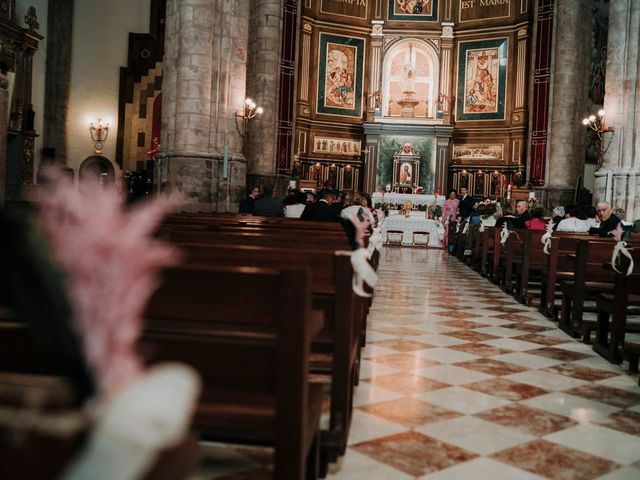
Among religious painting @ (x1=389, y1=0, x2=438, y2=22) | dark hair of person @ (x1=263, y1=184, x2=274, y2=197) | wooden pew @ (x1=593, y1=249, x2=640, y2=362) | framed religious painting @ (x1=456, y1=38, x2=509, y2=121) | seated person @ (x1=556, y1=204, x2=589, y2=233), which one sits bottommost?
wooden pew @ (x1=593, y1=249, x2=640, y2=362)

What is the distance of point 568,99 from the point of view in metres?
21.7

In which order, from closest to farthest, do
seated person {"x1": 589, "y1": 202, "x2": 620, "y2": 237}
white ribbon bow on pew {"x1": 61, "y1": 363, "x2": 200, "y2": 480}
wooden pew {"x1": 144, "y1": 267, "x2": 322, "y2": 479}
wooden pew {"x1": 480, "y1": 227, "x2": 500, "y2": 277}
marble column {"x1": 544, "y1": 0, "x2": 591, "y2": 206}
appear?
1. white ribbon bow on pew {"x1": 61, "y1": 363, "x2": 200, "y2": 480}
2. wooden pew {"x1": 144, "y1": 267, "x2": 322, "y2": 479}
3. seated person {"x1": 589, "y1": 202, "x2": 620, "y2": 237}
4. wooden pew {"x1": 480, "y1": 227, "x2": 500, "y2": 277}
5. marble column {"x1": 544, "y1": 0, "x2": 591, "y2": 206}

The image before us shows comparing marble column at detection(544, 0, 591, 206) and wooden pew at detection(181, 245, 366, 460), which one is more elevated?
marble column at detection(544, 0, 591, 206)

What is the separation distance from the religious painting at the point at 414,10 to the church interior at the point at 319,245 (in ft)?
0.29

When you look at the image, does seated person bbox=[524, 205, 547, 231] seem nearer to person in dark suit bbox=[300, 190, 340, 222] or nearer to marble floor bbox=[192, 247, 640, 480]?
person in dark suit bbox=[300, 190, 340, 222]

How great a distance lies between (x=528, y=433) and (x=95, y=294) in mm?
3299

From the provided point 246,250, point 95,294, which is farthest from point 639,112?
point 95,294

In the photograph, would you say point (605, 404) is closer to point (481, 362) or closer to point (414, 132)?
point (481, 362)

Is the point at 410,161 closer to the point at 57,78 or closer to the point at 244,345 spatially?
the point at 57,78

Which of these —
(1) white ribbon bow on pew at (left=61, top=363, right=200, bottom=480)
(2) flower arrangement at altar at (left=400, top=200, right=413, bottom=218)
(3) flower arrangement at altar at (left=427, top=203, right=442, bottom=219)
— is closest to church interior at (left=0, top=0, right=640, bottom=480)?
(1) white ribbon bow on pew at (left=61, top=363, right=200, bottom=480)

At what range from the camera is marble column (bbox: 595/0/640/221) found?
15.3 meters

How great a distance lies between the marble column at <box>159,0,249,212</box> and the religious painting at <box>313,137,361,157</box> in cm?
1465

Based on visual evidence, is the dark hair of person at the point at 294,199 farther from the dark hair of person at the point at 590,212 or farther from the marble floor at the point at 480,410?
the marble floor at the point at 480,410

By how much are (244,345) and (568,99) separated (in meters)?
21.9
